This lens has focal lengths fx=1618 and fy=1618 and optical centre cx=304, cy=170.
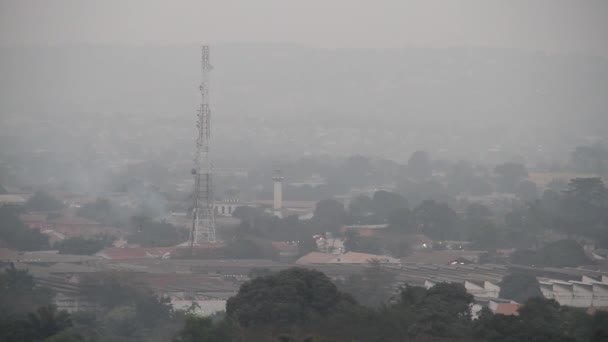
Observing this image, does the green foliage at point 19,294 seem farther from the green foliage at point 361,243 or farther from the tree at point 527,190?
the tree at point 527,190

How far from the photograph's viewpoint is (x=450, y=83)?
111125 millimetres

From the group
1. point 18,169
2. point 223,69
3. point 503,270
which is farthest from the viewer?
point 223,69

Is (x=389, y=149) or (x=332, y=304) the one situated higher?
(x=389, y=149)

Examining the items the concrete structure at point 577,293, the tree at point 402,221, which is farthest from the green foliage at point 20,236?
the concrete structure at point 577,293

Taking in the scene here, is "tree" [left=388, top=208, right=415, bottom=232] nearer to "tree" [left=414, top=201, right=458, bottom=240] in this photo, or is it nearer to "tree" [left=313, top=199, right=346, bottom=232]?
"tree" [left=414, top=201, right=458, bottom=240]

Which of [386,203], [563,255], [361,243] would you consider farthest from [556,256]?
[386,203]

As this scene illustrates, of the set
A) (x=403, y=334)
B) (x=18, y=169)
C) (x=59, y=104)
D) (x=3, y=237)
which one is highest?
(x=59, y=104)

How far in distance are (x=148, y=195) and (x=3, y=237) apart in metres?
13.3

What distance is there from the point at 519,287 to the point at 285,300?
9267mm

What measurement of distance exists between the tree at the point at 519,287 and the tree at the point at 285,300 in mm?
7341

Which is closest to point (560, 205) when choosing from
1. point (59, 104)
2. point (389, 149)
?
point (389, 149)

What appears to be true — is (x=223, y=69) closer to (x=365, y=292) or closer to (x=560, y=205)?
(x=560, y=205)

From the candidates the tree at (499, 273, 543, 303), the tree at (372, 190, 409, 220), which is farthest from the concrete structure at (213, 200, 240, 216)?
Answer: the tree at (499, 273, 543, 303)

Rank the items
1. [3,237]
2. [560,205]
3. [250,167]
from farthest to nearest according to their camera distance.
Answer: [250,167] → [560,205] → [3,237]
